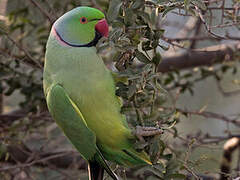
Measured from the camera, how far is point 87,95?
1.44 meters

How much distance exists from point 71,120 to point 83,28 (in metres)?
0.31

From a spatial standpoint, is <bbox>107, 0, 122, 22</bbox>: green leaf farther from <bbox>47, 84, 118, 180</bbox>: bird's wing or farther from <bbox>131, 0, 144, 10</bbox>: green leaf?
<bbox>47, 84, 118, 180</bbox>: bird's wing

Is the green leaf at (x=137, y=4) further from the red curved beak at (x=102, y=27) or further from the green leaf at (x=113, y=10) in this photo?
the red curved beak at (x=102, y=27)

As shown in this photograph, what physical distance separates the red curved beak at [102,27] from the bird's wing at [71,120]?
0.23 m

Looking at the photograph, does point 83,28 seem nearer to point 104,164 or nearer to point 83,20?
point 83,20

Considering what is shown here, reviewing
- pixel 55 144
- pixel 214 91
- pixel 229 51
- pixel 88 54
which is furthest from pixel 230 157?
pixel 214 91

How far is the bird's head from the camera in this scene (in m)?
1.50

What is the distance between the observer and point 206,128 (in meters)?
3.74

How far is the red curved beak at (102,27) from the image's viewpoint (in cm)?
150

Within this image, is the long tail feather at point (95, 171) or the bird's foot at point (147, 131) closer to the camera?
the bird's foot at point (147, 131)

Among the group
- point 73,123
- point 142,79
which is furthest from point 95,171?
point 142,79

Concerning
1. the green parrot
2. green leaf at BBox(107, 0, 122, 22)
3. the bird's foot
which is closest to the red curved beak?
the green parrot

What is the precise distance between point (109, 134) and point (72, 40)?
0.33 meters

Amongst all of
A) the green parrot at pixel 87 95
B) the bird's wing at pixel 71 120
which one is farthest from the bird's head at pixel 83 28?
the bird's wing at pixel 71 120
